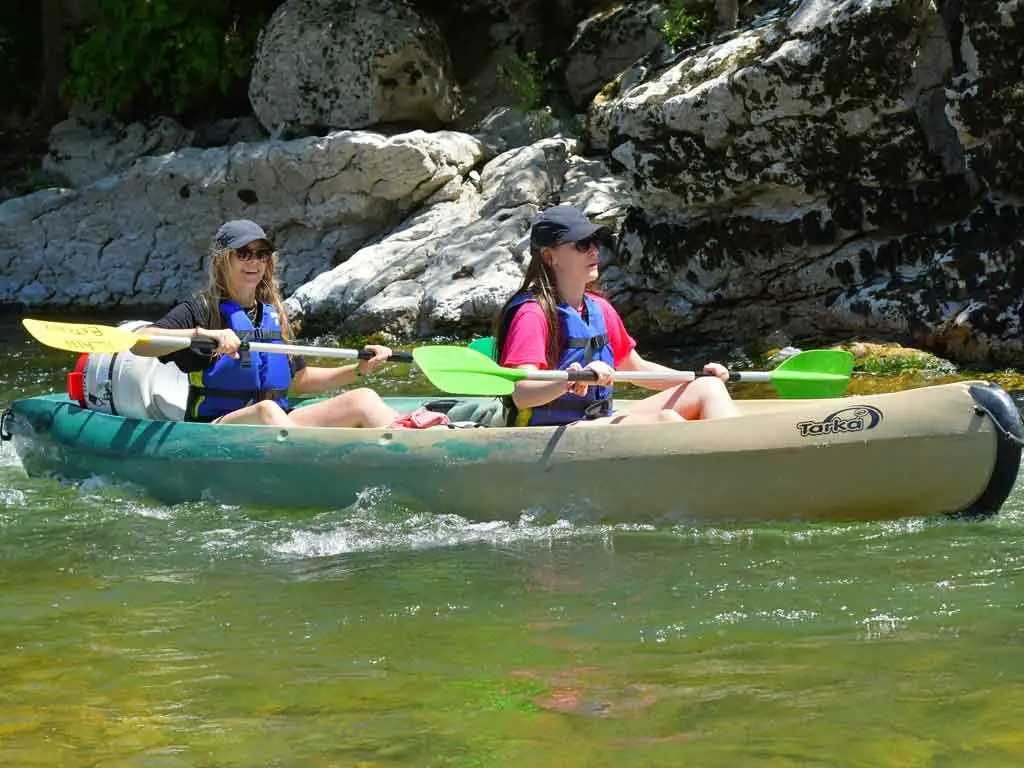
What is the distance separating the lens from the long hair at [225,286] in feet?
19.0

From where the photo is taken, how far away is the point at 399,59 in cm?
1234

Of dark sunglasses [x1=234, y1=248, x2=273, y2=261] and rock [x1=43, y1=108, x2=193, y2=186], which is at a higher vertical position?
rock [x1=43, y1=108, x2=193, y2=186]

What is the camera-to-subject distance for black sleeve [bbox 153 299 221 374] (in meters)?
5.70

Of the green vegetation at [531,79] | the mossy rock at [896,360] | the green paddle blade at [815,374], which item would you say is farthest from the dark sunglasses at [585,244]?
the green vegetation at [531,79]

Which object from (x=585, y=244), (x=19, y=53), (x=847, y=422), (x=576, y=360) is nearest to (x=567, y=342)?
(x=576, y=360)

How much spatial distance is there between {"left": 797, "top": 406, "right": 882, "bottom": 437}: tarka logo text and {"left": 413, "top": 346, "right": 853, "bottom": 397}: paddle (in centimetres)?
61

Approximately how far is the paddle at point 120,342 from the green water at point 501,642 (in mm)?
655

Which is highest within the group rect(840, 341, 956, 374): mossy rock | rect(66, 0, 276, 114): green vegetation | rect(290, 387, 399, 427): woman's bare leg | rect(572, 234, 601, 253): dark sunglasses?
rect(66, 0, 276, 114): green vegetation

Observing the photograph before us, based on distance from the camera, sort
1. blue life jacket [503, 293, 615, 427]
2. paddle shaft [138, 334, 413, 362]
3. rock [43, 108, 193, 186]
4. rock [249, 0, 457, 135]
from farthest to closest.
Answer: rock [43, 108, 193, 186]
rock [249, 0, 457, 135]
paddle shaft [138, 334, 413, 362]
blue life jacket [503, 293, 615, 427]

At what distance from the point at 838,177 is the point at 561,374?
436 centimetres

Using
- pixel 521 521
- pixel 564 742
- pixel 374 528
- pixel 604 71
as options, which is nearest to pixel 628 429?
pixel 521 521

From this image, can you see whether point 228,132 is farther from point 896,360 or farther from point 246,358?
point 246,358

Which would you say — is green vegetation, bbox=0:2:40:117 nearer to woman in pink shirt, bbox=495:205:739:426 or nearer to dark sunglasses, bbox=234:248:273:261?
dark sunglasses, bbox=234:248:273:261

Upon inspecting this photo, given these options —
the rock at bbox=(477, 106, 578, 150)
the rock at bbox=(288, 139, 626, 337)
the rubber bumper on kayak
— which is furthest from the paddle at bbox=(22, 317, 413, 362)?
the rock at bbox=(477, 106, 578, 150)
